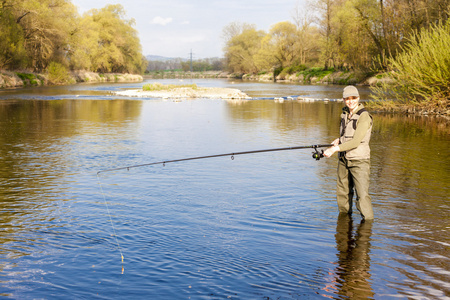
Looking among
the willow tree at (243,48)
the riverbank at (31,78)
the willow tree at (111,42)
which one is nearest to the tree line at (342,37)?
the willow tree at (243,48)

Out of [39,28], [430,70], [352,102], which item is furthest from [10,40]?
[352,102]

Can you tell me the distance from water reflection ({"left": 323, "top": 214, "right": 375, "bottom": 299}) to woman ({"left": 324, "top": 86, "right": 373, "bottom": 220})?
0.34 metres

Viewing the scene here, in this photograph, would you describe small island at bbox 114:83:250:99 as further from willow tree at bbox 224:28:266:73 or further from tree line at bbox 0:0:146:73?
willow tree at bbox 224:28:266:73

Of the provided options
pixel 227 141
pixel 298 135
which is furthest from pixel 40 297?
pixel 298 135

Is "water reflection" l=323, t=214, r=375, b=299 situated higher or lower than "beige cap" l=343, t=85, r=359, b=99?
lower

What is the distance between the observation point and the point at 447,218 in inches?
279

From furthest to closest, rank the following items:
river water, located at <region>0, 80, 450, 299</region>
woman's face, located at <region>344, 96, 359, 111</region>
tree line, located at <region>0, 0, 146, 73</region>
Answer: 1. tree line, located at <region>0, 0, 146, 73</region>
2. woman's face, located at <region>344, 96, 359, 111</region>
3. river water, located at <region>0, 80, 450, 299</region>

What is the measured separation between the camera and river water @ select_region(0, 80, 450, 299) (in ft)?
16.2

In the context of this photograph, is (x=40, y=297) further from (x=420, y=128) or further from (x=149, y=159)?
(x=420, y=128)

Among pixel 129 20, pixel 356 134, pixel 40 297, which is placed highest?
pixel 129 20

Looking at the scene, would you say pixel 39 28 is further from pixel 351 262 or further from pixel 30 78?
pixel 351 262

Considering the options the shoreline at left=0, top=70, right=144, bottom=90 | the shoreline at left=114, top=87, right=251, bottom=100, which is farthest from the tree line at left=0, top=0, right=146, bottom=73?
the shoreline at left=114, top=87, right=251, bottom=100

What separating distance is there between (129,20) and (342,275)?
98.4 metres

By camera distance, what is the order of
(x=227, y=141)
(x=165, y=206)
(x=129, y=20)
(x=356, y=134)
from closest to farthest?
(x=356, y=134), (x=165, y=206), (x=227, y=141), (x=129, y=20)
